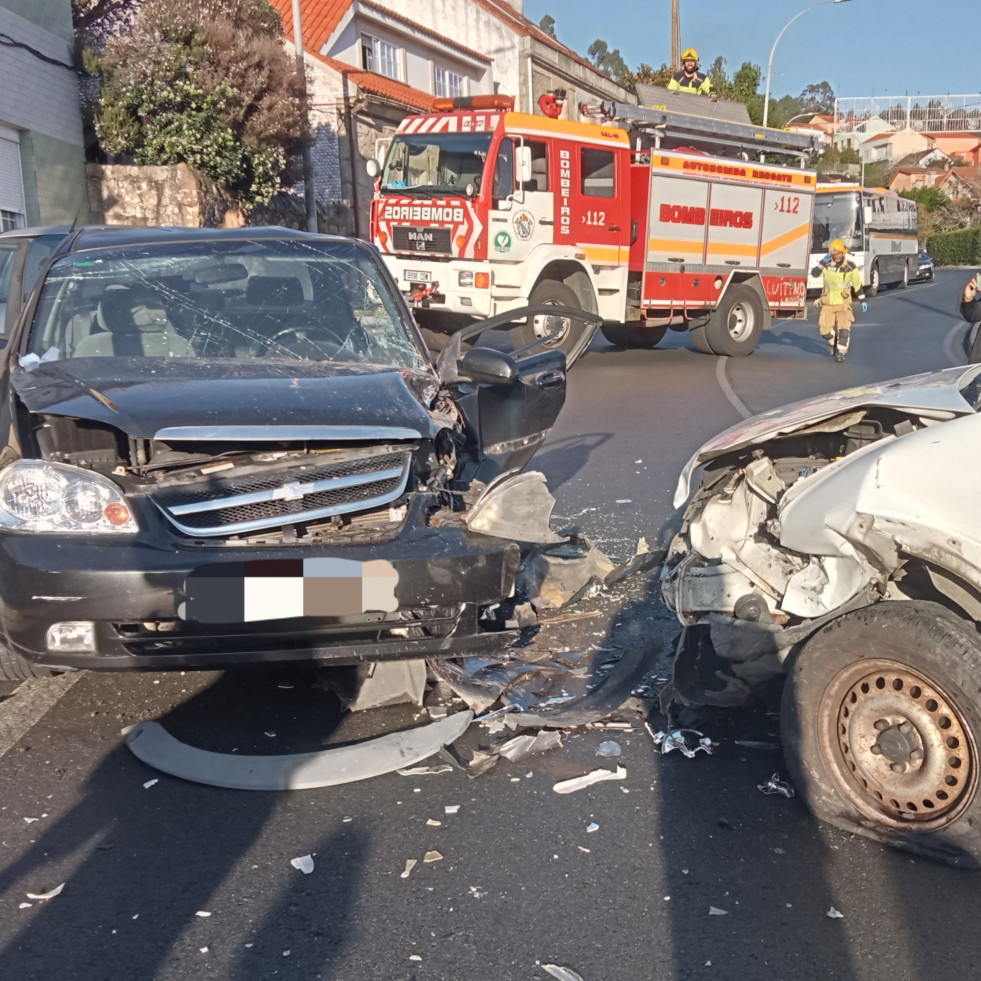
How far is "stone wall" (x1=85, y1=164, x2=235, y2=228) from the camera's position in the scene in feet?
62.5

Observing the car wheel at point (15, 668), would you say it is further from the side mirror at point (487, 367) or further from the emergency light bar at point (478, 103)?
the emergency light bar at point (478, 103)

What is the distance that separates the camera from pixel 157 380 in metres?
4.12

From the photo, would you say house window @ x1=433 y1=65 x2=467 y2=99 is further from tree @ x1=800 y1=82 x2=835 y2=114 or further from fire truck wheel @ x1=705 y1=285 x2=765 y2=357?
tree @ x1=800 y1=82 x2=835 y2=114

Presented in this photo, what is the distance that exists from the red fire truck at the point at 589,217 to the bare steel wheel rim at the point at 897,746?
30.9 feet

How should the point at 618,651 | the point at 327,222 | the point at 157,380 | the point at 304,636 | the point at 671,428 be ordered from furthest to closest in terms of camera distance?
the point at 327,222 → the point at 671,428 → the point at 618,651 → the point at 157,380 → the point at 304,636

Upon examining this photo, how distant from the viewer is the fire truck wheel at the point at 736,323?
57.1 ft

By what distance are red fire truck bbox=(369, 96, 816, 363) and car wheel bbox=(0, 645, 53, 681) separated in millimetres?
8980

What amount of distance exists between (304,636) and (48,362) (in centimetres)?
180

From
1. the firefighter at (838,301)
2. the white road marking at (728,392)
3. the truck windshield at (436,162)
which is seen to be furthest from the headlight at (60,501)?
the firefighter at (838,301)

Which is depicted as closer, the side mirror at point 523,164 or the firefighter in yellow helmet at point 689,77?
the side mirror at point 523,164

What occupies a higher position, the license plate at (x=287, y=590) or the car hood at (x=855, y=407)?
the car hood at (x=855, y=407)

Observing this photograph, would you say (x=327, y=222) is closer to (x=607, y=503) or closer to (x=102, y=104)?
(x=102, y=104)

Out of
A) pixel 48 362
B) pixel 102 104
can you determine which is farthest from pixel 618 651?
pixel 102 104

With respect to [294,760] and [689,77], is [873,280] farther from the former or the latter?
[294,760]
